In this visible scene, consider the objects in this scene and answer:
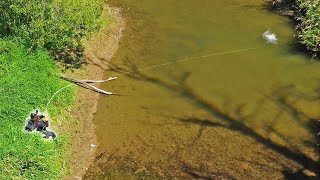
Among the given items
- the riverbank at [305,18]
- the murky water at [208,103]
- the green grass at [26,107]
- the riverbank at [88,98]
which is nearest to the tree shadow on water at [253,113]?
the murky water at [208,103]

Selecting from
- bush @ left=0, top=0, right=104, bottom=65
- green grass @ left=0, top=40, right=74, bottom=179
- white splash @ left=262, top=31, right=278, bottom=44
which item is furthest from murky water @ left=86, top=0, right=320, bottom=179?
bush @ left=0, top=0, right=104, bottom=65

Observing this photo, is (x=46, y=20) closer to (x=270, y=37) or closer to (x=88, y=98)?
(x=88, y=98)

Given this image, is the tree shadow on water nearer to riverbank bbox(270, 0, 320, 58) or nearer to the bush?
the bush

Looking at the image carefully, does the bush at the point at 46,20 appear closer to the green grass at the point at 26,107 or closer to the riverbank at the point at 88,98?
the green grass at the point at 26,107

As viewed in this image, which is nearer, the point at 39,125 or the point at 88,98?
the point at 39,125

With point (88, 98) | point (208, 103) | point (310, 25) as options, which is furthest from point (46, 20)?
point (310, 25)
